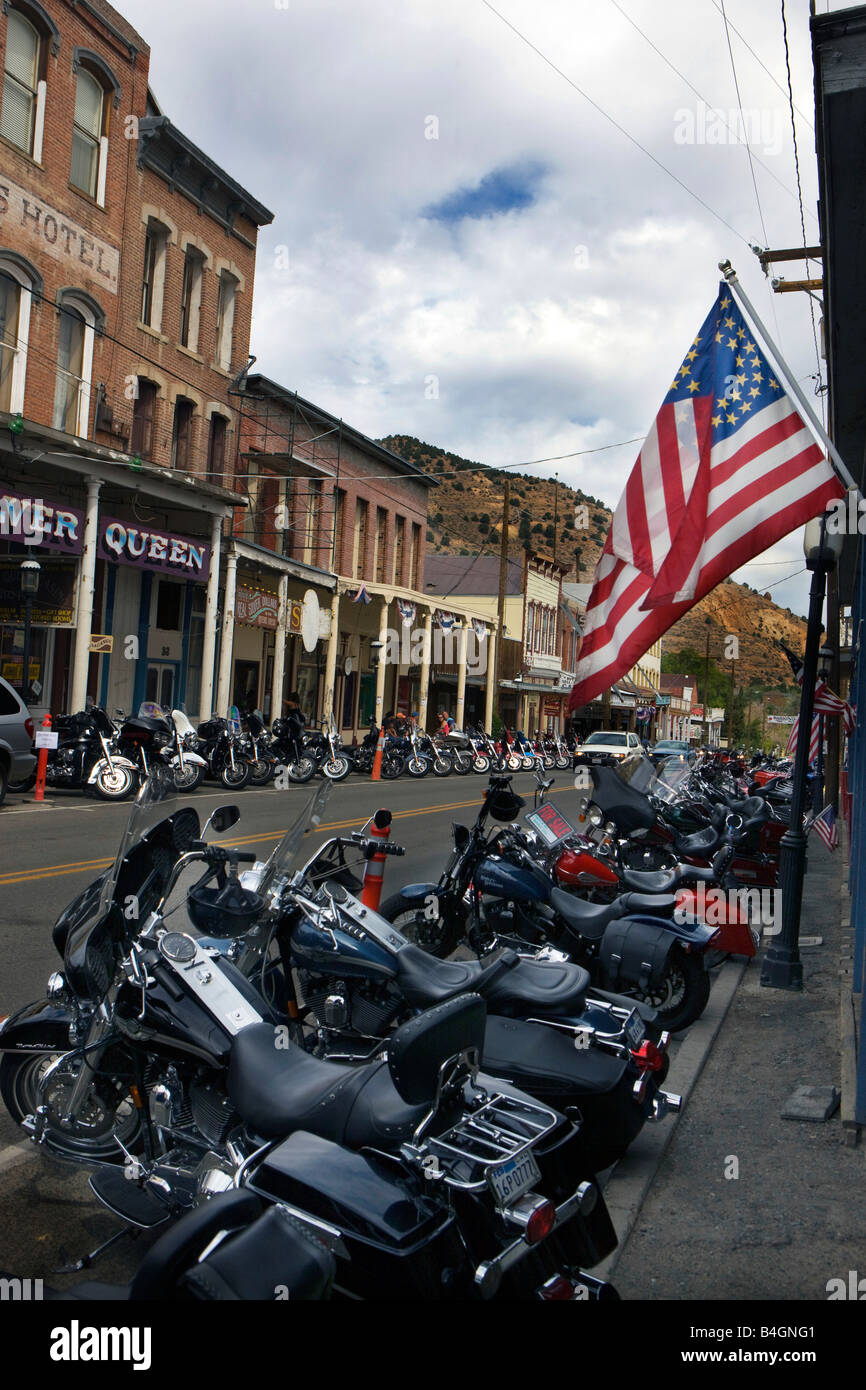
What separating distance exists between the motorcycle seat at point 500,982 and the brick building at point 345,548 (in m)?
22.0

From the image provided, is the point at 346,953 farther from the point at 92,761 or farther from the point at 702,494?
the point at 92,761

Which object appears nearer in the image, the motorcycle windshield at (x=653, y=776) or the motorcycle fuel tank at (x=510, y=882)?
the motorcycle fuel tank at (x=510, y=882)

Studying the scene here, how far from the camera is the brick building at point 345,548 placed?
29672 millimetres

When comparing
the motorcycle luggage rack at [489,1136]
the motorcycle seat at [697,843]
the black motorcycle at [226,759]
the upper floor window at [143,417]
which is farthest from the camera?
the upper floor window at [143,417]

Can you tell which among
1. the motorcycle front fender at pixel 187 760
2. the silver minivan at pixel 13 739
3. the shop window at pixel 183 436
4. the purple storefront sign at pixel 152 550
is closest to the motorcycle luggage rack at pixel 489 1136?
the silver minivan at pixel 13 739

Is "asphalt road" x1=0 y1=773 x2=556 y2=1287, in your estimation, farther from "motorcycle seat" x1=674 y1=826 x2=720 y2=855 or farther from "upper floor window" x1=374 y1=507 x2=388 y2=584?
"upper floor window" x1=374 y1=507 x2=388 y2=584

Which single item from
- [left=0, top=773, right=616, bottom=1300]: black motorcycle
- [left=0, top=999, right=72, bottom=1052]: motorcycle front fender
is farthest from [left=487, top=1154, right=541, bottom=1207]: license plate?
[left=0, top=999, right=72, bottom=1052]: motorcycle front fender

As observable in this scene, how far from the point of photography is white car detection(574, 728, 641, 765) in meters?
34.6

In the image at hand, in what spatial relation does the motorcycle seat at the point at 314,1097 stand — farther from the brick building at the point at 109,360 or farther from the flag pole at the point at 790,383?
the brick building at the point at 109,360

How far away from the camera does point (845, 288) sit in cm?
530

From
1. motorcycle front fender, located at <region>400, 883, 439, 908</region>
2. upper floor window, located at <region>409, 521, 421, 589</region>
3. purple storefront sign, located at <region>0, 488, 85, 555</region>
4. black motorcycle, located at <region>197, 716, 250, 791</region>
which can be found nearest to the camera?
motorcycle front fender, located at <region>400, 883, 439, 908</region>

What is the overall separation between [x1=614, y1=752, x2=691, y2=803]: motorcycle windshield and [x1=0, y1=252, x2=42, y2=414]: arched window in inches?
569

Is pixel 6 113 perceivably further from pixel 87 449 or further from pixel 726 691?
pixel 726 691

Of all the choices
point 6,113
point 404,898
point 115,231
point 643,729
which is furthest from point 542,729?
point 404,898
